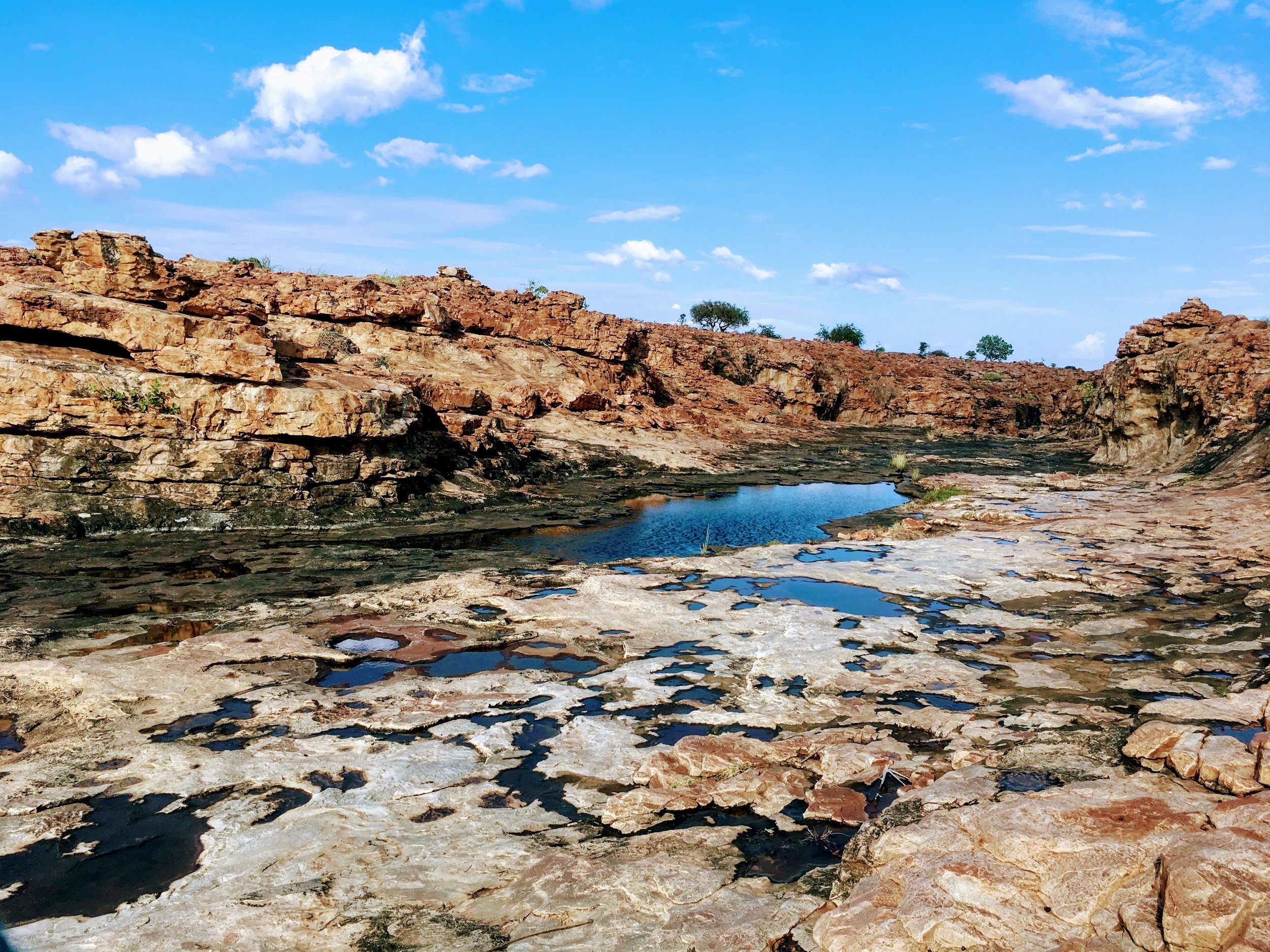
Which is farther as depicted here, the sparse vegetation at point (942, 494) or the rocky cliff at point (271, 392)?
the sparse vegetation at point (942, 494)

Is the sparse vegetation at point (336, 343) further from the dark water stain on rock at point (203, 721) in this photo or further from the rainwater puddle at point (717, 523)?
the dark water stain on rock at point (203, 721)

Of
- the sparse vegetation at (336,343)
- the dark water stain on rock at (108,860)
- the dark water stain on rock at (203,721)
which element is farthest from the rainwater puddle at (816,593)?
the sparse vegetation at (336,343)

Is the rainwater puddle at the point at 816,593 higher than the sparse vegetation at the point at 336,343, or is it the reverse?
the sparse vegetation at the point at 336,343

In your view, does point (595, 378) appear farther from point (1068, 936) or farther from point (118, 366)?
point (1068, 936)

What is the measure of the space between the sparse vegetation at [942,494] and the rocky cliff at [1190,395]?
7.09 metres

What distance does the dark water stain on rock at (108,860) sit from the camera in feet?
16.0

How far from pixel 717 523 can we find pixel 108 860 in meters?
16.9

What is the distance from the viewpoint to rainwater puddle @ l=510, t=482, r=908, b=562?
1722 centimetres

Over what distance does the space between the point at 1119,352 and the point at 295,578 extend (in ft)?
110

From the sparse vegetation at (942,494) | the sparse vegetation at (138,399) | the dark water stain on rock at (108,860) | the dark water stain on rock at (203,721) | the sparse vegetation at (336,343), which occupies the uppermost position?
the sparse vegetation at (336,343)

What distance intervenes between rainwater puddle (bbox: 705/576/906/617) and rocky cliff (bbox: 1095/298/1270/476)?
1591cm

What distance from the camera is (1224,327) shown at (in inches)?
1162

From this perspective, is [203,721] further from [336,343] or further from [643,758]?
[336,343]

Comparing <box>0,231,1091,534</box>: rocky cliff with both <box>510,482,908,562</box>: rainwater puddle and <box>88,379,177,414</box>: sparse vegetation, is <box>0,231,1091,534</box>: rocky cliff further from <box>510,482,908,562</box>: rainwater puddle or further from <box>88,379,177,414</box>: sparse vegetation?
<box>510,482,908,562</box>: rainwater puddle
